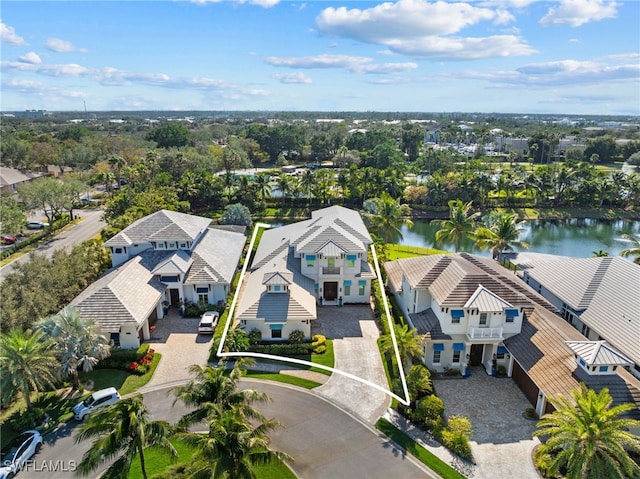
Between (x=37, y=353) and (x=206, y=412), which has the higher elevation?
(x=206, y=412)

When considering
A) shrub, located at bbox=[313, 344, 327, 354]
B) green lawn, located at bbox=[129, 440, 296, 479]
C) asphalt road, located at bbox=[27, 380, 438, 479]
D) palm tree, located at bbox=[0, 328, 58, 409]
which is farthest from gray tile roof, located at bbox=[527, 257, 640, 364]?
palm tree, located at bbox=[0, 328, 58, 409]

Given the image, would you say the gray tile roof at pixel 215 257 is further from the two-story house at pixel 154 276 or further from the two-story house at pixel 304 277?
the two-story house at pixel 304 277

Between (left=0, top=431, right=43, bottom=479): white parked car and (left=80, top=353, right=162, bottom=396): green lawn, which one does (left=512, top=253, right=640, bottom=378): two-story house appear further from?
(left=0, top=431, right=43, bottom=479): white parked car

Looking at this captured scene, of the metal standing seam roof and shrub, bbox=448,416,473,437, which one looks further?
the metal standing seam roof

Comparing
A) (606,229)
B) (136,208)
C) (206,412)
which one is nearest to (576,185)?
(606,229)

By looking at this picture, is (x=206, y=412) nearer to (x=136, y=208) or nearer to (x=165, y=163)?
(x=136, y=208)

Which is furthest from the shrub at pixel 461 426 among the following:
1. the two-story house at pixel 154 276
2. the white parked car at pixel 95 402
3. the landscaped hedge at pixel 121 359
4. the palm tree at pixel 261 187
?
the palm tree at pixel 261 187
